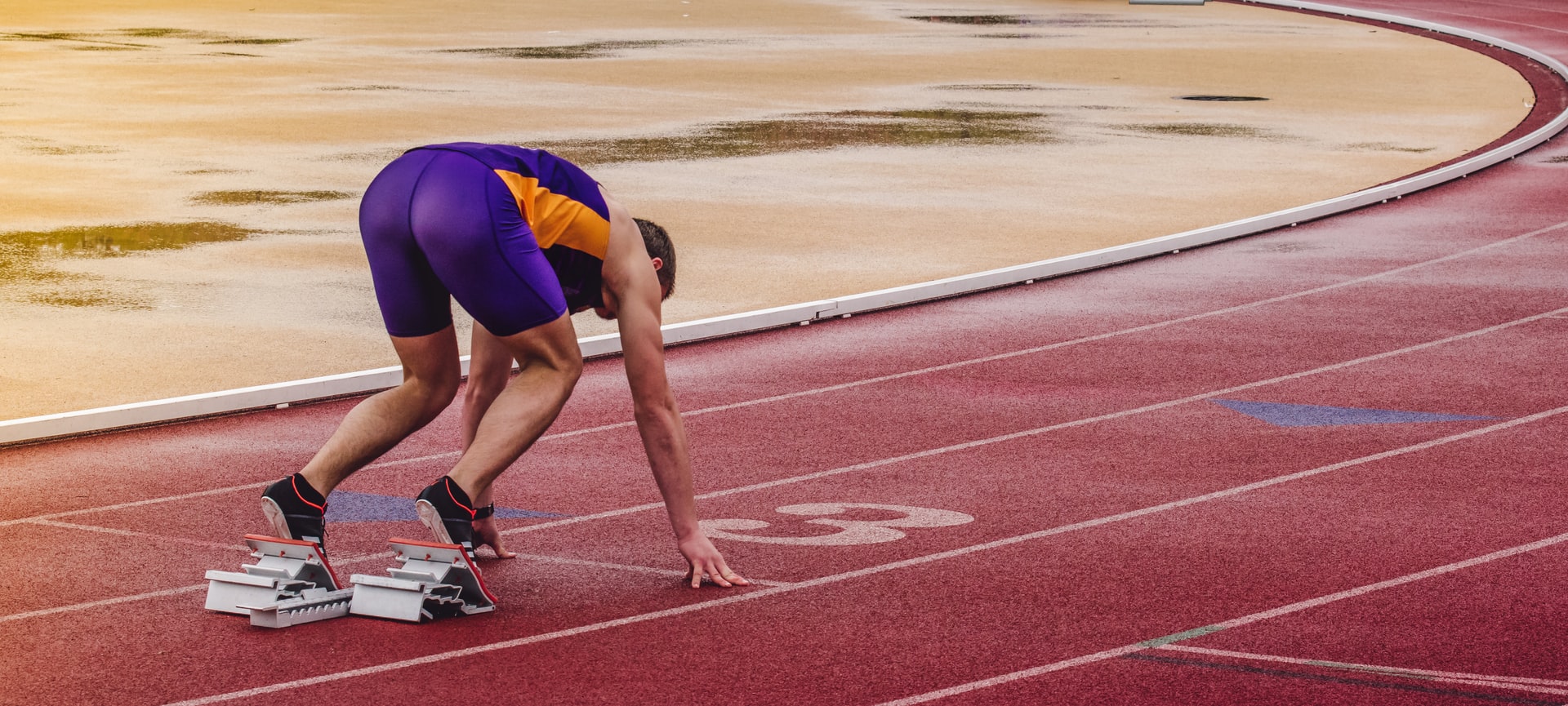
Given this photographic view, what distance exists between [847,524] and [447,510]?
1.85 meters

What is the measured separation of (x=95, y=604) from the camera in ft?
18.0

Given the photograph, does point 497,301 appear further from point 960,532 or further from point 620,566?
point 960,532

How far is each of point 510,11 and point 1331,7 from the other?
1707 centimetres

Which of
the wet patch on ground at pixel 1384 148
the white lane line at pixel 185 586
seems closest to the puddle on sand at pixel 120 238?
the white lane line at pixel 185 586

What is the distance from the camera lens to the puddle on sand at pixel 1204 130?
1944cm

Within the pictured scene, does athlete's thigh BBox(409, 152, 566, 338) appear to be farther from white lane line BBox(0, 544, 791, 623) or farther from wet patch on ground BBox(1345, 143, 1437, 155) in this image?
wet patch on ground BBox(1345, 143, 1437, 155)

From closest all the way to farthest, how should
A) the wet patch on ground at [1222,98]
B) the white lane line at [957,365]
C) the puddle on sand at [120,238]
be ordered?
the white lane line at [957,365], the puddle on sand at [120,238], the wet patch on ground at [1222,98]

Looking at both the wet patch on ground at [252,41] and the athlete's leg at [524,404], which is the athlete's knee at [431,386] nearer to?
the athlete's leg at [524,404]

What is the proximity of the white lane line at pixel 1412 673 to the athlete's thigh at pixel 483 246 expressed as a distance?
6.49ft

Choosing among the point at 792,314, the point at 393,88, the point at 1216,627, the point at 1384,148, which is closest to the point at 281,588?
the point at 1216,627

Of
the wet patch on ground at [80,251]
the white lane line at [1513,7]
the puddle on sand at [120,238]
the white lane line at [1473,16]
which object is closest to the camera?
the wet patch on ground at [80,251]

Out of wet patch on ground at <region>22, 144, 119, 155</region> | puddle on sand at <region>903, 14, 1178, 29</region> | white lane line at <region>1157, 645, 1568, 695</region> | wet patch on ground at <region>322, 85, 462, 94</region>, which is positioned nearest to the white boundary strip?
white lane line at <region>1157, 645, 1568, 695</region>

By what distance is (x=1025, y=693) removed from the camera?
4770 millimetres

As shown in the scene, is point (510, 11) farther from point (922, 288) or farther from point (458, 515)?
point (458, 515)
